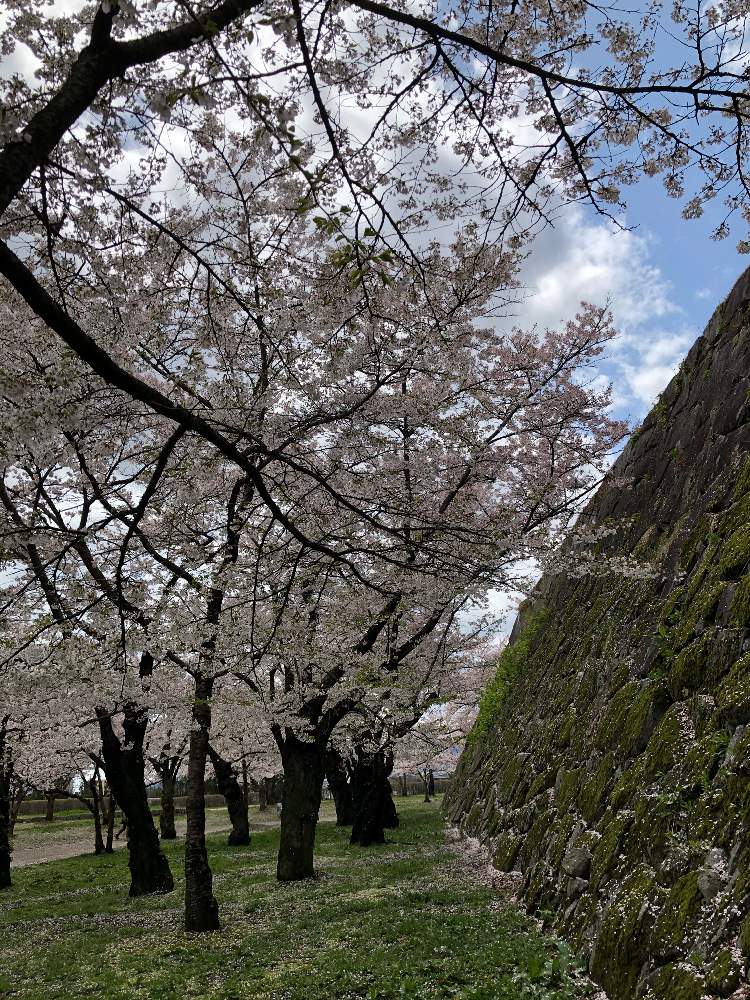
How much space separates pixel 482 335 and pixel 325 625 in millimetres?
7587

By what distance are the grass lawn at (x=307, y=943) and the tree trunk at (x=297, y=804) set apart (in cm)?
49

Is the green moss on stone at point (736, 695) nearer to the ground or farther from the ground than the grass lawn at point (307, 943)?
farther from the ground

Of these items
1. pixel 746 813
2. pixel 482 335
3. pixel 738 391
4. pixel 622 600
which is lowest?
pixel 746 813

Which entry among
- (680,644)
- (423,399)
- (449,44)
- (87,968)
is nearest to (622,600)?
(680,644)

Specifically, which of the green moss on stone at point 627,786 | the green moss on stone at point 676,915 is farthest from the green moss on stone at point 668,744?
the green moss on stone at point 676,915

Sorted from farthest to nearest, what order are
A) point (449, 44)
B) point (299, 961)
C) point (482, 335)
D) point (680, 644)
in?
point (482, 335) < point (299, 961) < point (680, 644) < point (449, 44)

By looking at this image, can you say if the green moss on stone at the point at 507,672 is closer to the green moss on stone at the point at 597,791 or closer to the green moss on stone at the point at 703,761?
the green moss on stone at the point at 597,791

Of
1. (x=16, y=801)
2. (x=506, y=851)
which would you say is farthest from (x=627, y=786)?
(x=16, y=801)

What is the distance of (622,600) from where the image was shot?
9.13 metres

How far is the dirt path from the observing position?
91.3ft

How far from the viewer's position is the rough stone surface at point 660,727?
4.19 meters

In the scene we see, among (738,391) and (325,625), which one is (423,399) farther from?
(325,625)

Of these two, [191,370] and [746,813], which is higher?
[191,370]

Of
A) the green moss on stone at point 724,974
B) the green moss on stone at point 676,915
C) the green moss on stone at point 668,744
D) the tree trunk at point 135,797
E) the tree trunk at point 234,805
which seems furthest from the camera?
the tree trunk at point 234,805
